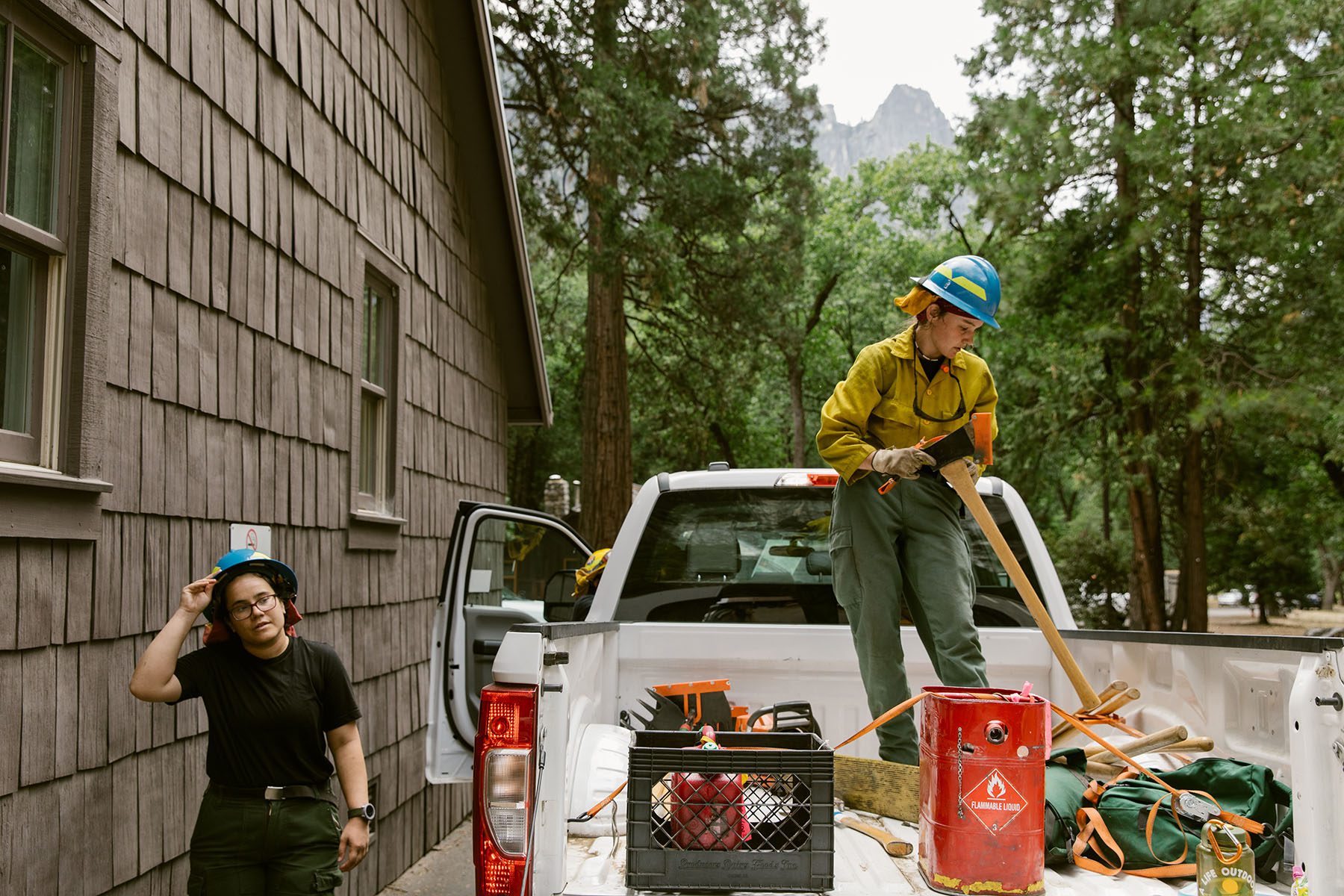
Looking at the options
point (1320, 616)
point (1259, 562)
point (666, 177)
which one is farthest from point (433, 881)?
point (1320, 616)

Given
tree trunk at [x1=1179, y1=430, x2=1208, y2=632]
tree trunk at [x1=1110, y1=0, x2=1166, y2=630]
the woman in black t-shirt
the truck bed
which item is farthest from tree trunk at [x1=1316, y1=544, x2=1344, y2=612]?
the woman in black t-shirt

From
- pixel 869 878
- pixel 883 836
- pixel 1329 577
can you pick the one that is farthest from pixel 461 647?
pixel 1329 577

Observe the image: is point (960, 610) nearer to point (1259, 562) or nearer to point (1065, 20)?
point (1065, 20)

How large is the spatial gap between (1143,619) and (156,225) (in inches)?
800

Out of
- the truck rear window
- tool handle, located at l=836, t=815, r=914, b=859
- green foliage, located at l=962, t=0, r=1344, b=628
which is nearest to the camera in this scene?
tool handle, located at l=836, t=815, r=914, b=859

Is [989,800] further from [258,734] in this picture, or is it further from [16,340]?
[16,340]

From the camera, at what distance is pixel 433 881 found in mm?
7199

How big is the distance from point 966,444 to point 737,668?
4.54 feet

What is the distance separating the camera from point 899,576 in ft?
13.2

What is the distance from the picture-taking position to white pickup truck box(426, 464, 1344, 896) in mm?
2631

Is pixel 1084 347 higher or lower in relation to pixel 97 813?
higher

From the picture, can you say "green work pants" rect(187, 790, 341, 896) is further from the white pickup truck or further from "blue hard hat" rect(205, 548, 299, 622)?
the white pickup truck

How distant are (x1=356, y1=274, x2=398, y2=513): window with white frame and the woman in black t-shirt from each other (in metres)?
3.40

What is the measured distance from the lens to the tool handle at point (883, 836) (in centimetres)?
300
